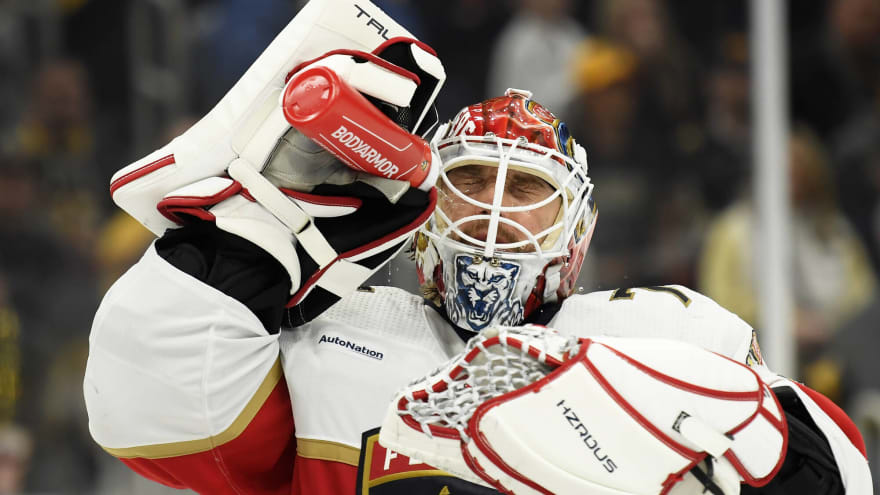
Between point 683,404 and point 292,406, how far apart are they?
533 mm

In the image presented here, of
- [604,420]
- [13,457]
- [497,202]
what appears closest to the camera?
[604,420]

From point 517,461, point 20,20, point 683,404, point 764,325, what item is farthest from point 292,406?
point 20,20

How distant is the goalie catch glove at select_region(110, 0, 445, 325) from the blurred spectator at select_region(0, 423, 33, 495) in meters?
1.83

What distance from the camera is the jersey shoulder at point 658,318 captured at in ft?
4.44

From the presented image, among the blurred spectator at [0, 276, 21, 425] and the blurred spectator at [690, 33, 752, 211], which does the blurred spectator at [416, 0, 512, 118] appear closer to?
the blurred spectator at [690, 33, 752, 211]

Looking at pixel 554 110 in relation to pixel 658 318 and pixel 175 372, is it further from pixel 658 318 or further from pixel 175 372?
pixel 175 372

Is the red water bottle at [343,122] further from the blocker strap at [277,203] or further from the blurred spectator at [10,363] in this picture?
the blurred spectator at [10,363]

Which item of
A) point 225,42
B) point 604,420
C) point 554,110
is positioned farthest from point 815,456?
point 225,42

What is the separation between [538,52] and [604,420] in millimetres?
2116

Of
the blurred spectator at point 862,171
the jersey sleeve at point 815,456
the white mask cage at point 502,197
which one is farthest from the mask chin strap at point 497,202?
the blurred spectator at point 862,171

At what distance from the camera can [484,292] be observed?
138cm

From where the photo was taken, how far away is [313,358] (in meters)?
1.37

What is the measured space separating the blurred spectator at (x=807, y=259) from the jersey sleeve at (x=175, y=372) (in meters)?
1.89

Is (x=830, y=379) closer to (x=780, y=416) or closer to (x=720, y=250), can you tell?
(x=720, y=250)
